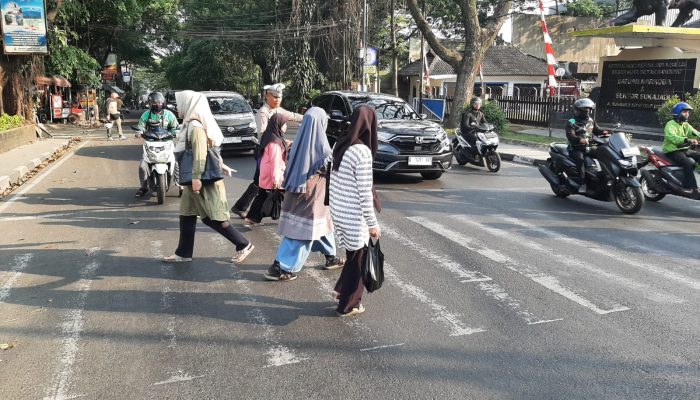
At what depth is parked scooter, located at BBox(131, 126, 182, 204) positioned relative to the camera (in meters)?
9.20

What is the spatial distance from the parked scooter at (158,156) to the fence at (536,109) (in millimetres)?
14364

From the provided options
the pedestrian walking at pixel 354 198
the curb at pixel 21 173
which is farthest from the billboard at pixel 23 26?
the pedestrian walking at pixel 354 198

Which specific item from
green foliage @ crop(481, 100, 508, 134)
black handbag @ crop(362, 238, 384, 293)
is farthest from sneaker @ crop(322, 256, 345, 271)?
green foliage @ crop(481, 100, 508, 134)

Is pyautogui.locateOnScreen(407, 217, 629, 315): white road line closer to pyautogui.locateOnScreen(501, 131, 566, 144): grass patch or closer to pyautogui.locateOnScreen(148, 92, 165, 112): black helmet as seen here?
pyautogui.locateOnScreen(148, 92, 165, 112): black helmet

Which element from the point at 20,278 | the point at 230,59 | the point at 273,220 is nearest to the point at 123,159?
the point at 273,220

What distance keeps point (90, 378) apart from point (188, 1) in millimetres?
48113

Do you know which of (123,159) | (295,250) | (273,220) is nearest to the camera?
(295,250)

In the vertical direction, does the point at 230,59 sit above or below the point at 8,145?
above

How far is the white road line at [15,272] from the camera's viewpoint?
5197 mm

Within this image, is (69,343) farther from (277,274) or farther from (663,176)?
(663,176)

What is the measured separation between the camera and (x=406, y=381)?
3551mm

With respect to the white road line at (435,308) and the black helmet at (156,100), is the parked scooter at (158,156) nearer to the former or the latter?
the black helmet at (156,100)

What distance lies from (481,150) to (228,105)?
24.1 ft

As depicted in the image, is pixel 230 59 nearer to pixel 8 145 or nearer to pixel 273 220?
pixel 8 145
